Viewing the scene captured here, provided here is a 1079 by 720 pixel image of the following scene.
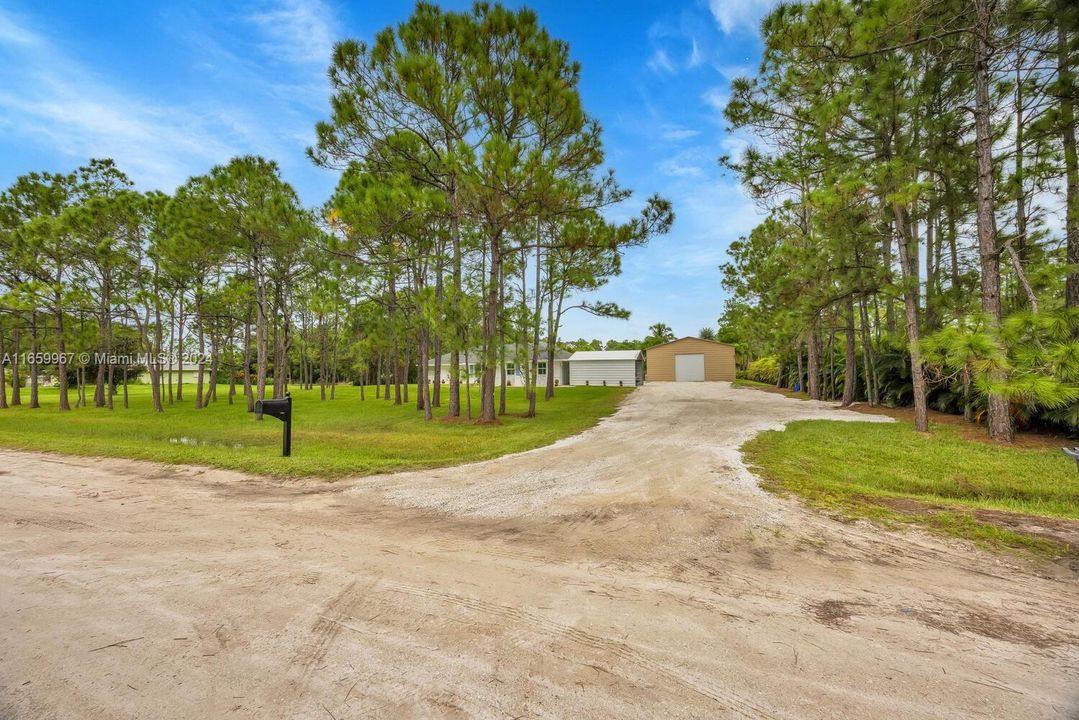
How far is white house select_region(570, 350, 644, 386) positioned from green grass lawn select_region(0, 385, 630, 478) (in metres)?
20.0

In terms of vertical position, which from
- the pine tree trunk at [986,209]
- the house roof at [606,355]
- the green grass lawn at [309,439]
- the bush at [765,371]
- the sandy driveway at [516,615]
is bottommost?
the green grass lawn at [309,439]

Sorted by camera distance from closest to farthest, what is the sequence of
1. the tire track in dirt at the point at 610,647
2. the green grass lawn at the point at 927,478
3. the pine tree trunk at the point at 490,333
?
1. the tire track in dirt at the point at 610,647
2. the green grass lawn at the point at 927,478
3. the pine tree trunk at the point at 490,333

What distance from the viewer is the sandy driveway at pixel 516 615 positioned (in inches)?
63.6

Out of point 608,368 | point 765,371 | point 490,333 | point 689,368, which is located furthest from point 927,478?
point 689,368

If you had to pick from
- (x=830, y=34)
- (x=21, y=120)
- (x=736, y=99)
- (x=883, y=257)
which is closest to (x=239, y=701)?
(x=830, y=34)

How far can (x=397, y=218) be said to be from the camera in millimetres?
10484

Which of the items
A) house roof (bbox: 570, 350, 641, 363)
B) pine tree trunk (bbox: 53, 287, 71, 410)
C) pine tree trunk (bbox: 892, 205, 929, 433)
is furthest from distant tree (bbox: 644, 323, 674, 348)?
pine tree trunk (bbox: 53, 287, 71, 410)

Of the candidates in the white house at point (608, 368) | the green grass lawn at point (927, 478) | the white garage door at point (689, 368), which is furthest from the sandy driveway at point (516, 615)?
the white garage door at point (689, 368)

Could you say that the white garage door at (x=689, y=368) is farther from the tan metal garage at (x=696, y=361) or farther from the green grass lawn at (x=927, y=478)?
the green grass lawn at (x=927, y=478)

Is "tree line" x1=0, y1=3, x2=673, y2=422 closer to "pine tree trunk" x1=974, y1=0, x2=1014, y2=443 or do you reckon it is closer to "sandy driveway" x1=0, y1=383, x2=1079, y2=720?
"pine tree trunk" x1=974, y1=0, x2=1014, y2=443

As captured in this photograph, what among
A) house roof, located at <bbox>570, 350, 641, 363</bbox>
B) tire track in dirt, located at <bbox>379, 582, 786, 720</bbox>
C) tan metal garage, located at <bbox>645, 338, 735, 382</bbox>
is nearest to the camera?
tire track in dirt, located at <bbox>379, 582, 786, 720</bbox>

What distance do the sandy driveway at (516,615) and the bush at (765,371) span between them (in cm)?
3099

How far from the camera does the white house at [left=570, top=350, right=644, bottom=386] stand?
111 feet

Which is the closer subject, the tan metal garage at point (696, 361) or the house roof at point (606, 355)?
the house roof at point (606, 355)
